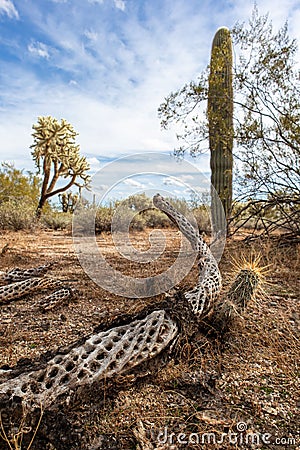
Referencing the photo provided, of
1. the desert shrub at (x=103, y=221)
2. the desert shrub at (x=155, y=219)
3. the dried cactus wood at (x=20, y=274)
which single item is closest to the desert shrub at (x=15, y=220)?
the desert shrub at (x=103, y=221)

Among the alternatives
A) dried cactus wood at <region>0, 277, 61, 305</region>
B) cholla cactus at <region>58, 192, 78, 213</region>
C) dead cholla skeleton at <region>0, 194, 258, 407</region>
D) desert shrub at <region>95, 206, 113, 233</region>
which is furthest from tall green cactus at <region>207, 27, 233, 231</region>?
cholla cactus at <region>58, 192, 78, 213</region>

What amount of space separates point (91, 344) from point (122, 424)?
0.37m

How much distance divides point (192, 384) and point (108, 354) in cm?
50

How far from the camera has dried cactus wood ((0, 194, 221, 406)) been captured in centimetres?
154

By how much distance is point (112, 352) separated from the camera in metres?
1.73

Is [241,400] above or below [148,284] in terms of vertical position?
below

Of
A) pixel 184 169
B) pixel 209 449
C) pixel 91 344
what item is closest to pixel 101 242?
pixel 184 169

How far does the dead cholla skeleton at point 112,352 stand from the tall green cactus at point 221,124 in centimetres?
398

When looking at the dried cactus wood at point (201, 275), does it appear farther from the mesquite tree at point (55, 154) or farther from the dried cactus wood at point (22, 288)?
the mesquite tree at point (55, 154)

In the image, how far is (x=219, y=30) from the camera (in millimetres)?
7285

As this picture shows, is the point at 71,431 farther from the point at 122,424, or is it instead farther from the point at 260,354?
the point at 260,354

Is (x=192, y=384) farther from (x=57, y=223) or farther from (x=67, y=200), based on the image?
(x=67, y=200)

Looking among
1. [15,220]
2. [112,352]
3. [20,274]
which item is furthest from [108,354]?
[15,220]

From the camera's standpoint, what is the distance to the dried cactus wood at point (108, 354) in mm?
1539
